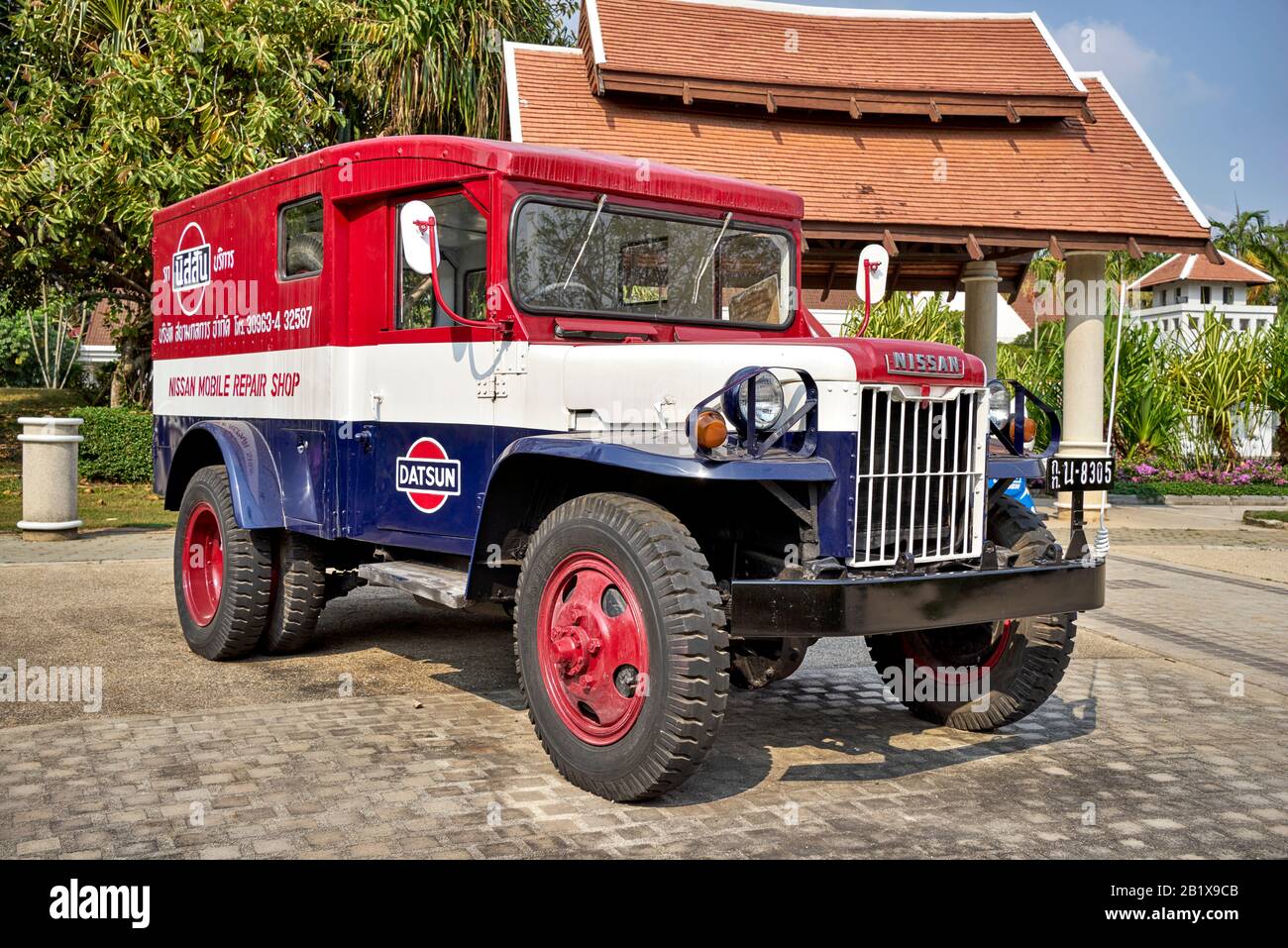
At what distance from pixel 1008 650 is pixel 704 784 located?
1.59 meters

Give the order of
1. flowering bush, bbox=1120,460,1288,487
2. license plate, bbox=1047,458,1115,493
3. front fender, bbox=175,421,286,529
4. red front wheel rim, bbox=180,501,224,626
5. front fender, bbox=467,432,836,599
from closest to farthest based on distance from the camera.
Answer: front fender, bbox=467,432,836,599 → license plate, bbox=1047,458,1115,493 → front fender, bbox=175,421,286,529 → red front wheel rim, bbox=180,501,224,626 → flowering bush, bbox=1120,460,1288,487

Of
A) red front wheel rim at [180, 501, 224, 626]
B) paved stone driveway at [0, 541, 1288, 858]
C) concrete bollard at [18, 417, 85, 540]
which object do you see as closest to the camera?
paved stone driveway at [0, 541, 1288, 858]

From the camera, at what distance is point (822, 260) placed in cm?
1638

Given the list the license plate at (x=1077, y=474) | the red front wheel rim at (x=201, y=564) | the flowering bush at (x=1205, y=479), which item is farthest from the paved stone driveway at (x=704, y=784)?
the flowering bush at (x=1205, y=479)

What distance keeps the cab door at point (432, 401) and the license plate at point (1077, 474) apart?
2.30 metres

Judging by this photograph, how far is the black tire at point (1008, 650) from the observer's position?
5422mm

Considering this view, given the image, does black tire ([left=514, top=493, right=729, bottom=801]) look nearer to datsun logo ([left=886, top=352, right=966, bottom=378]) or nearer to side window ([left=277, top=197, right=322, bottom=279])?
datsun logo ([left=886, top=352, right=966, bottom=378])

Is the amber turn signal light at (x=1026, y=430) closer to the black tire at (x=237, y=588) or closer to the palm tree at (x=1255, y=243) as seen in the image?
the black tire at (x=237, y=588)

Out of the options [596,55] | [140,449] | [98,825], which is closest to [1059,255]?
[596,55]

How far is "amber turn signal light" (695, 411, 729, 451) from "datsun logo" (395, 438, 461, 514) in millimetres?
1614

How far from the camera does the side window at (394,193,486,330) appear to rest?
18.3ft

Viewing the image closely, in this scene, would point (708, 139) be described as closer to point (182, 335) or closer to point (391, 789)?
point (182, 335)

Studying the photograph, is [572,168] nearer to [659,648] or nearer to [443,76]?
[659,648]

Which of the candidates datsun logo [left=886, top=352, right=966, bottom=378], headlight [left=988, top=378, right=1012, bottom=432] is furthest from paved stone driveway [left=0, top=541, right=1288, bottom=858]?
datsun logo [left=886, top=352, right=966, bottom=378]
